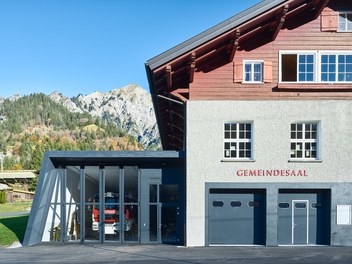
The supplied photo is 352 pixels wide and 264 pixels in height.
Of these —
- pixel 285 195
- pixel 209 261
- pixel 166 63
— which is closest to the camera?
pixel 209 261

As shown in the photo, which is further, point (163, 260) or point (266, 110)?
point (266, 110)

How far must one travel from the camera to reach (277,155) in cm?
1903

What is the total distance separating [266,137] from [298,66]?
3903mm

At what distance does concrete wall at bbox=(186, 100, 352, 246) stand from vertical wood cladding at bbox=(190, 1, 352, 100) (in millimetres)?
492

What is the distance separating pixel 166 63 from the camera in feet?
59.7

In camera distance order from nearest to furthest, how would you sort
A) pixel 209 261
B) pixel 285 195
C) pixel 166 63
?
pixel 209 261 < pixel 166 63 < pixel 285 195

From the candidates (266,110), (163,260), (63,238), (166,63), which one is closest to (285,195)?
(266,110)

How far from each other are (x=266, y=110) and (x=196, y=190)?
17.1ft

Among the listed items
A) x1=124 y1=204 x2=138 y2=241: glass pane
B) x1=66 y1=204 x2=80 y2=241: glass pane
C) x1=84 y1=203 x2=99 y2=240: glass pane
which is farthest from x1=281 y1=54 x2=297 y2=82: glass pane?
x1=66 y1=204 x2=80 y2=241: glass pane

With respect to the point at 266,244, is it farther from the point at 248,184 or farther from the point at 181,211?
the point at 181,211

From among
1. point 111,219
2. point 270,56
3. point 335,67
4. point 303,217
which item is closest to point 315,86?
point 335,67

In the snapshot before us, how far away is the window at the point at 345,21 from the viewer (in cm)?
1930

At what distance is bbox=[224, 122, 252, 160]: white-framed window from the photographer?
19.3 m

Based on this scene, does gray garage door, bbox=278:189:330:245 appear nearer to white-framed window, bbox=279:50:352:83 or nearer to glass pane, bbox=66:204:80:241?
white-framed window, bbox=279:50:352:83
